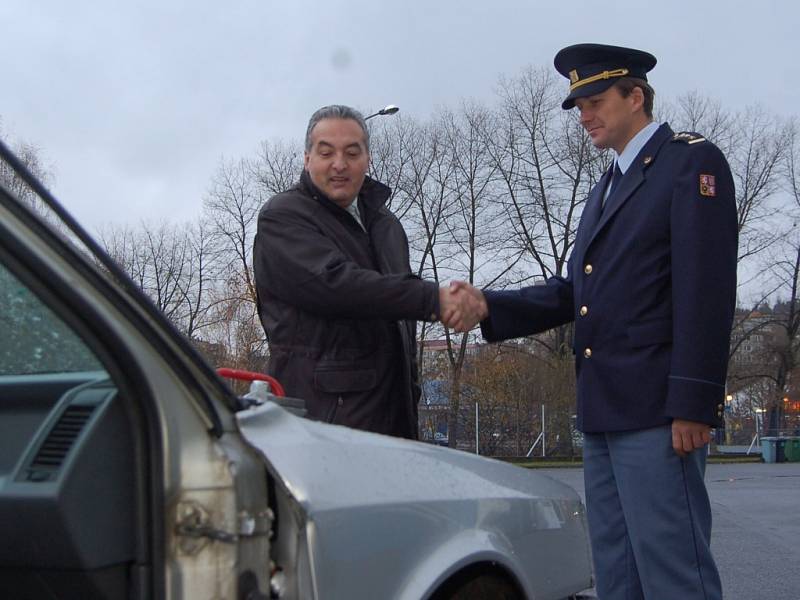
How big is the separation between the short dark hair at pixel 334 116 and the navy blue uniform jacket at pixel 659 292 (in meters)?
0.89

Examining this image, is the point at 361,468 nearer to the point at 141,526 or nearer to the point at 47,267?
the point at 141,526

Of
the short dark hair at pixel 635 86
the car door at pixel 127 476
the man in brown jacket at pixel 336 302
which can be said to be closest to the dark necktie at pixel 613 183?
the short dark hair at pixel 635 86

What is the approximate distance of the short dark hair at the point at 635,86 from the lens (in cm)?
317

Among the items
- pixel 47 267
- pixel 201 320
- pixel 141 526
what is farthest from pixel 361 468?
pixel 201 320

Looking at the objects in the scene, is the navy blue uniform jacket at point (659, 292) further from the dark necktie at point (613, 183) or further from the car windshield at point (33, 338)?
the car windshield at point (33, 338)

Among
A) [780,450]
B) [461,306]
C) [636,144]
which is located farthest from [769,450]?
→ [461,306]

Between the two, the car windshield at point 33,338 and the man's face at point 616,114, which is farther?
the man's face at point 616,114

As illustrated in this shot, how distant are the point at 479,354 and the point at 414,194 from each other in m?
6.36

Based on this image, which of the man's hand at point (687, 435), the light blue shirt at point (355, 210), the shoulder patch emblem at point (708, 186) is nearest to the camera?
the man's hand at point (687, 435)

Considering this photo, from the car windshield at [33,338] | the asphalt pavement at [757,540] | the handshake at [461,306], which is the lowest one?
the asphalt pavement at [757,540]

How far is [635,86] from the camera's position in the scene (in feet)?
10.5

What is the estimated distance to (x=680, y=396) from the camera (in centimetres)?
274

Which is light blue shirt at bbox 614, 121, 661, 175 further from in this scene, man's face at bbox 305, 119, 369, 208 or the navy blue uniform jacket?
man's face at bbox 305, 119, 369, 208

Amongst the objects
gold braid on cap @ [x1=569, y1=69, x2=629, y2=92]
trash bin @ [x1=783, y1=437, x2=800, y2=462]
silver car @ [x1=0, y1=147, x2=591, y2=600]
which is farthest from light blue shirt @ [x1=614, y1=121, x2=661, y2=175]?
trash bin @ [x1=783, y1=437, x2=800, y2=462]
